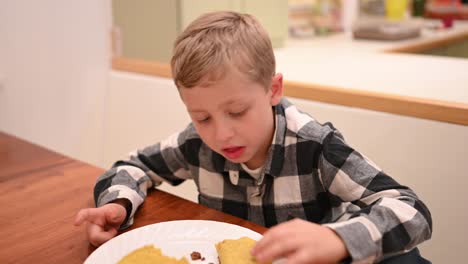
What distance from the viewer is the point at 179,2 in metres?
1.68

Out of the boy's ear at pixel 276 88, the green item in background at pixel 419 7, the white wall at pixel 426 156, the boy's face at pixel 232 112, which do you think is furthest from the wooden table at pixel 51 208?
the green item in background at pixel 419 7

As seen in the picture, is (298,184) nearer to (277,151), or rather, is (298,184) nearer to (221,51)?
(277,151)

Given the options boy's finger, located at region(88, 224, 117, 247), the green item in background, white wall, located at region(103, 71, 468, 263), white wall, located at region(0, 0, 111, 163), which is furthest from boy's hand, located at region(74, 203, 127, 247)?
the green item in background

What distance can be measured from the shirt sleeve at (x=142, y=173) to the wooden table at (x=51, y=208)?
0.03 meters

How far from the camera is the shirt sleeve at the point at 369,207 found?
609mm

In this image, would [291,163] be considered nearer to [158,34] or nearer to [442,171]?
[442,171]

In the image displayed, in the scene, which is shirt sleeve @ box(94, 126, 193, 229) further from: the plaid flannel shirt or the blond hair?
the blond hair

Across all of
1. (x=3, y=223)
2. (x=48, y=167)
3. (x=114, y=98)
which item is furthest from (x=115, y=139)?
(x=3, y=223)

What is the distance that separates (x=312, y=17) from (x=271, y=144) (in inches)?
70.3

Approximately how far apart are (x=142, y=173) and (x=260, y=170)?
0.22 metres

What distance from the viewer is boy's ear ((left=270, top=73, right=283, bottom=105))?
87cm

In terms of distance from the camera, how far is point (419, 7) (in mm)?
3055

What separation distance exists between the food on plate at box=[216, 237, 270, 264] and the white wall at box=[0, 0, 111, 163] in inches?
52.2

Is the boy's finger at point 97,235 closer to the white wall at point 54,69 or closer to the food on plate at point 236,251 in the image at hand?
the food on plate at point 236,251
